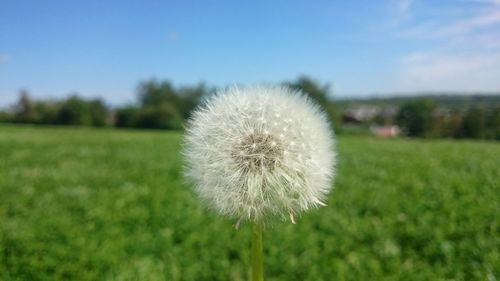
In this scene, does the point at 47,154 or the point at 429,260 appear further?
the point at 47,154

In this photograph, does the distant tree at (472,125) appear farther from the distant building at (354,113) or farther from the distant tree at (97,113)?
the distant tree at (97,113)

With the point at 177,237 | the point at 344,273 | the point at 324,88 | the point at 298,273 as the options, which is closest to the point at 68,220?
the point at 177,237

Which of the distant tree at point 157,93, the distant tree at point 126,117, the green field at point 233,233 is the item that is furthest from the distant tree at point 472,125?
the distant tree at point 157,93

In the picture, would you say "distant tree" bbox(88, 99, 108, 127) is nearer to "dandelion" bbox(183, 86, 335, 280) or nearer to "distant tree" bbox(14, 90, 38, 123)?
"distant tree" bbox(14, 90, 38, 123)

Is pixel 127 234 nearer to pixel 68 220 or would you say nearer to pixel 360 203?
pixel 68 220

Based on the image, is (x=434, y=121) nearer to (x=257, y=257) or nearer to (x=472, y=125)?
(x=472, y=125)
